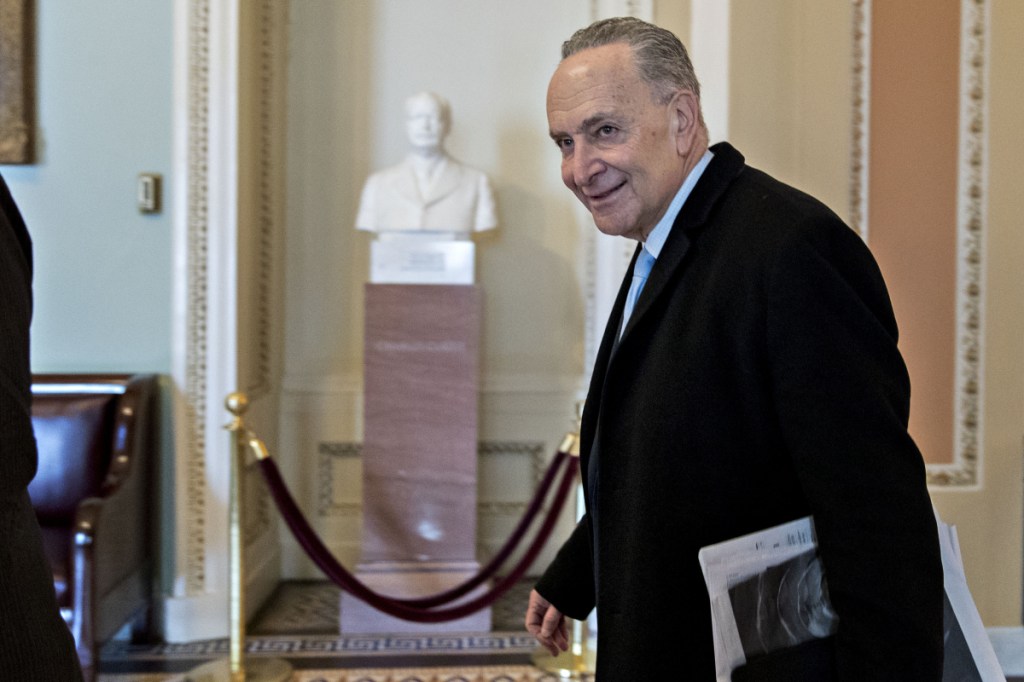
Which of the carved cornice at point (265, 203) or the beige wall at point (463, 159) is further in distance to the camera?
the beige wall at point (463, 159)

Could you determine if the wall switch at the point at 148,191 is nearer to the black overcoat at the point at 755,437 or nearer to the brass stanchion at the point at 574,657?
the brass stanchion at the point at 574,657

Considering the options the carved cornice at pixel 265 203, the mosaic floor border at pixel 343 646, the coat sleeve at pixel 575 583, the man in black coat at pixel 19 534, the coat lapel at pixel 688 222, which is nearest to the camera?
the man in black coat at pixel 19 534

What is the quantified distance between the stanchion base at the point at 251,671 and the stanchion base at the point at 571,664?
1.04 metres

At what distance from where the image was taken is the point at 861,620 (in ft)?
3.99

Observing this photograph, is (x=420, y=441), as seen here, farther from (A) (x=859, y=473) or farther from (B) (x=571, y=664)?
(A) (x=859, y=473)

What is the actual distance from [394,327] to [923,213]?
2322mm

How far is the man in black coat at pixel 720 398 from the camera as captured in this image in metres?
1.22

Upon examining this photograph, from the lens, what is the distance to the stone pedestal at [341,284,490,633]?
4.56 metres

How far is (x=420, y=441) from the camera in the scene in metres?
4.59

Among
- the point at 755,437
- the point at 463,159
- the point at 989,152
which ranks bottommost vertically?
the point at 755,437

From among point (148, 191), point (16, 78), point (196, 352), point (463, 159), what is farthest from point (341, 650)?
point (16, 78)

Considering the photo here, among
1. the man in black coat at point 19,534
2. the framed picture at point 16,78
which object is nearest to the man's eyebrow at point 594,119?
the man in black coat at point 19,534

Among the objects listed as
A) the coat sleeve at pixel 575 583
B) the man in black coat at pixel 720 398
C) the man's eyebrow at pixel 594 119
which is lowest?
the coat sleeve at pixel 575 583

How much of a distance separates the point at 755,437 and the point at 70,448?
3.58 meters
